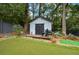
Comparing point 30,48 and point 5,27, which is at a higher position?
point 5,27

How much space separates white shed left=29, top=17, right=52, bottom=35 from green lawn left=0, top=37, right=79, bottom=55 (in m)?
0.15

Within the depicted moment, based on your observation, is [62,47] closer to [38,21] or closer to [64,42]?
[64,42]

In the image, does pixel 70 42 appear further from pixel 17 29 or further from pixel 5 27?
pixel 5 27

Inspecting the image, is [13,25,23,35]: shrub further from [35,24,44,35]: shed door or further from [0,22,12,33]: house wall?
[35,24,44,35]: shed door

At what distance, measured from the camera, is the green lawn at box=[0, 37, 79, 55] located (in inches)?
143

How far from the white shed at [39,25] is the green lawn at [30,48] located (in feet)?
0.50

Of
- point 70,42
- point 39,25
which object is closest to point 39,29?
point 39,25

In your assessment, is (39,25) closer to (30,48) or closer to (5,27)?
(30,48)

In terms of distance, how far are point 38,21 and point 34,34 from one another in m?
0.18

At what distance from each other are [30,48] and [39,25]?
33 centimetres

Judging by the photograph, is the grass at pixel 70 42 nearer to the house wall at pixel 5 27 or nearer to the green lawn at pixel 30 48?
the green lawn at pixel 30 48

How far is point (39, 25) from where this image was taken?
371 centimetres

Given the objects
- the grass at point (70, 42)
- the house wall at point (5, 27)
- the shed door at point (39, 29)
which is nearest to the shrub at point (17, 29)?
the house wall at point (5, 27)

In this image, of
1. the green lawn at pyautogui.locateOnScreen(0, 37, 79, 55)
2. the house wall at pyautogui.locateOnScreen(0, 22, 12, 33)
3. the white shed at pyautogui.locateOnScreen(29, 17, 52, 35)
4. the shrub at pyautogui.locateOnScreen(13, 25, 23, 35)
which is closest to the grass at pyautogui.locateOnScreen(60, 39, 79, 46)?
the green lawn at pyautogui.locateOnScreen(0, 37, 79, 55)
